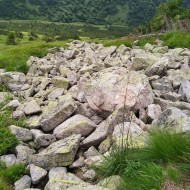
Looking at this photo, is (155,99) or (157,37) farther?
(157,37)

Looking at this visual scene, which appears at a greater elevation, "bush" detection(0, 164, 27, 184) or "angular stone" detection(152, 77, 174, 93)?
"angular stone" detection(152, 77, 174, 93)

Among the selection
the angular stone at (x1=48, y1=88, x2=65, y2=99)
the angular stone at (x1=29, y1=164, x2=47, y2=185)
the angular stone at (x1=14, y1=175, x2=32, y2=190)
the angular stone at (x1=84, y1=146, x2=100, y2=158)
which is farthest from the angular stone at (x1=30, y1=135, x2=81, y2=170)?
the angular stone at (x1=48, y1=88, x2=65, y2=99)

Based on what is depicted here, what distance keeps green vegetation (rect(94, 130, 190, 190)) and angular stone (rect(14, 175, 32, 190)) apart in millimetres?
1972

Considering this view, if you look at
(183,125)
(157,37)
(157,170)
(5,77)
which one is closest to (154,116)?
(183,125)

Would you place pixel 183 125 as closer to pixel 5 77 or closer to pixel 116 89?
pixel 116 89

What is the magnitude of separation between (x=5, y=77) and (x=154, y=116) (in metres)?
9.66

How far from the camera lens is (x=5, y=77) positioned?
57.2 ft

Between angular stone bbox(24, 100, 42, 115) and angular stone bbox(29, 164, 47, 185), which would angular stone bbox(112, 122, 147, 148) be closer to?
angular stone bbox(29, 164, 47, 185)

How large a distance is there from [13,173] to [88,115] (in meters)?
3.69

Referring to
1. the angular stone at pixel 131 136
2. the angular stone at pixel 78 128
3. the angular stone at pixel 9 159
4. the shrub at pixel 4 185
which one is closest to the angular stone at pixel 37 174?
the shrub at pixel 4 185

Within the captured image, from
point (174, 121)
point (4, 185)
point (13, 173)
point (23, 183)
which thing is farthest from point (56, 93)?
point (174, 121)

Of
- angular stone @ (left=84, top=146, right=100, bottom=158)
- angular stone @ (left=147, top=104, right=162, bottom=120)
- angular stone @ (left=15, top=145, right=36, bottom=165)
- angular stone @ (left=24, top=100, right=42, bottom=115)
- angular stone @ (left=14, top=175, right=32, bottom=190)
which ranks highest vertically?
angular stone @ (left=147, top=104, right=162, bottom=120)

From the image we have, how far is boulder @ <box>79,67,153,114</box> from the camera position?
11.4 meters

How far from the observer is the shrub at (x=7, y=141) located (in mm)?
10102
